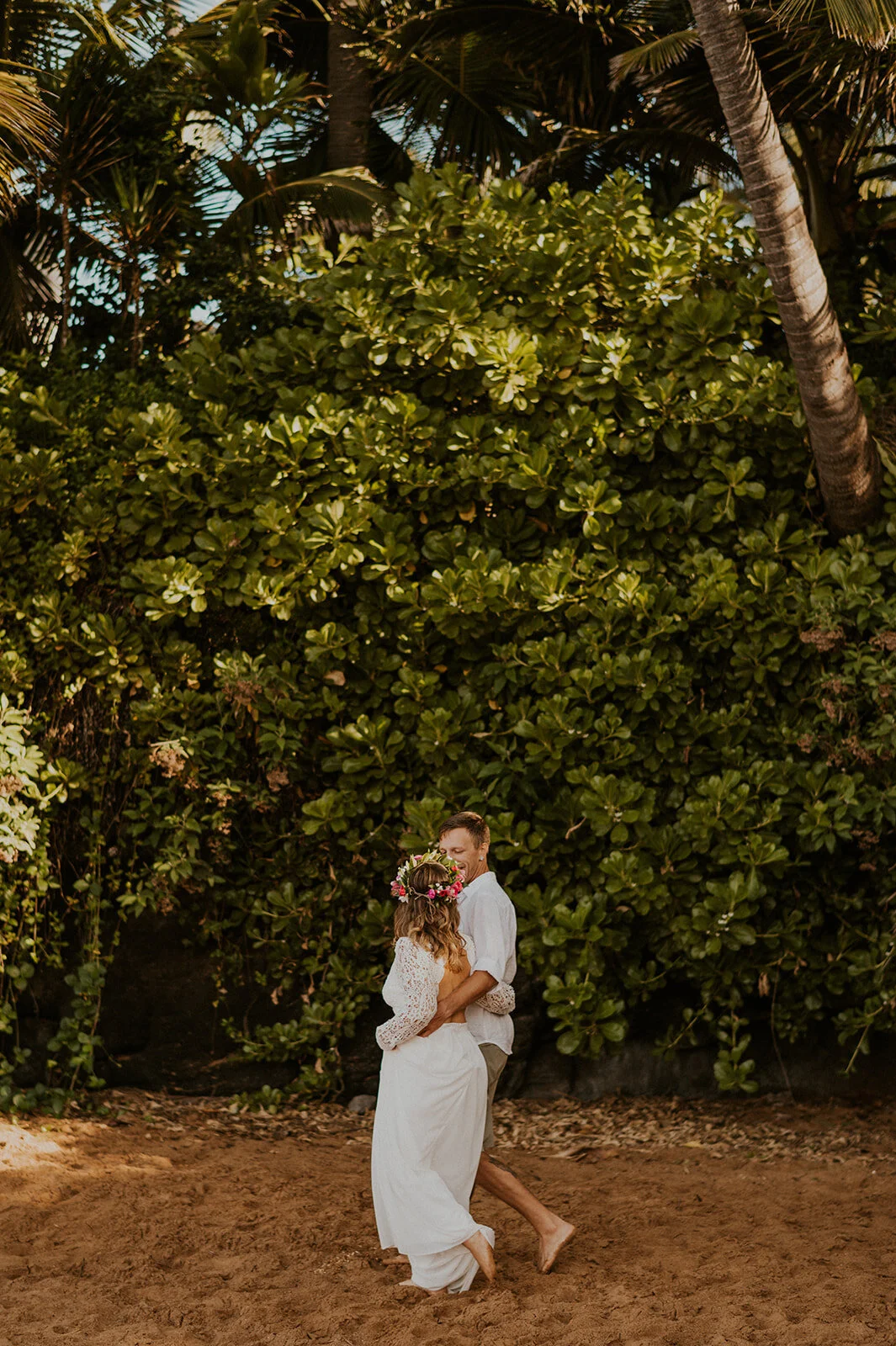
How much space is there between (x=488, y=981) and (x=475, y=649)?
2.98 meters

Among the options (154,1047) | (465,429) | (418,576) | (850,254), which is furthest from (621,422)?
(154,1047)

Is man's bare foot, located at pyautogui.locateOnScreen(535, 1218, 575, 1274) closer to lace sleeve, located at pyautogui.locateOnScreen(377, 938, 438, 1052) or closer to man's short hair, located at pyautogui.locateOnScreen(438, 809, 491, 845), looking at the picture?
lace sleeve, located at pyautogui.locateOnScreen(377, 938, 438, 1052)

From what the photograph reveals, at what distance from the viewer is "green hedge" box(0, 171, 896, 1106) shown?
22.3 feet

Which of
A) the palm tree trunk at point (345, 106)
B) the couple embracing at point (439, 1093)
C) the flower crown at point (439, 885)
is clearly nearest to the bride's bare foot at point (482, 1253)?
the couple embracing at point (439, 1093)

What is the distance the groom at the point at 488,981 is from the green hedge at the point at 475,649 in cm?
189

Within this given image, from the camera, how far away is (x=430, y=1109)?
445cm

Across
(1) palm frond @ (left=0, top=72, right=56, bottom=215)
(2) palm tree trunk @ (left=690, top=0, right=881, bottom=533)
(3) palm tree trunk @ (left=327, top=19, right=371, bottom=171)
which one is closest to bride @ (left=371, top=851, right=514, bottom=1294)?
(2) palm tree trunk @ (left=690, top=0, right=881, bottom=533)

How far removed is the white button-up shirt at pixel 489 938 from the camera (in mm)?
4656

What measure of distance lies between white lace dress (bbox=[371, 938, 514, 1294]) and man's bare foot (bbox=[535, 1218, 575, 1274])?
0.23 metres

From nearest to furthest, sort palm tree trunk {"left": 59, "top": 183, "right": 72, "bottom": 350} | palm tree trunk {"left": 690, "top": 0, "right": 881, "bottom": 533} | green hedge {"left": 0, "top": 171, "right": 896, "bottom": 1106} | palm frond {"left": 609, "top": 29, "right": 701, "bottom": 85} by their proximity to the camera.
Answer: palm tree trunk {"left": 690, "top": 0, "right": 881, "bottom": 533} < green hedge {"left": 0, "top": 171, "right": 896, "bottom": 1106} < palm frond {"left": 609, "top": 29, "right": 701, "bottom": 85} < palm tree trunk {"left": 59, "top": 183, "right": 72, "bottom": 350}

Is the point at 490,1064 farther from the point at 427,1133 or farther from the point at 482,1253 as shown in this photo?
the point at 482,1253

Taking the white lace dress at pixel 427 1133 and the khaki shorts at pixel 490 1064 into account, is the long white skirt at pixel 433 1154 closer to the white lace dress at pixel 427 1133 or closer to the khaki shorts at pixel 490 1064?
the white lace dress at pixel 427 1133

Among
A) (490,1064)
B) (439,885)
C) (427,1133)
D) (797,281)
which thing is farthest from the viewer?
(797,281)

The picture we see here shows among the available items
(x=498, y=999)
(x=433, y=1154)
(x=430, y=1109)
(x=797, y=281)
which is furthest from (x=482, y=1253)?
(x=797, y=281)
